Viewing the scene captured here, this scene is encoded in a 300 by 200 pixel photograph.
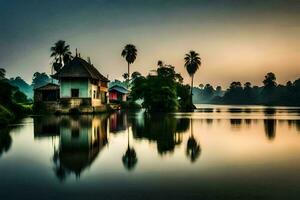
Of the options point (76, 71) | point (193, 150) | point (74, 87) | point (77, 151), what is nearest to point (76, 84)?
point (74, 87)

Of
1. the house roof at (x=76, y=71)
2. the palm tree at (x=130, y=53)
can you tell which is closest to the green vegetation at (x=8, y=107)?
the house roof at (x=76, y=71)

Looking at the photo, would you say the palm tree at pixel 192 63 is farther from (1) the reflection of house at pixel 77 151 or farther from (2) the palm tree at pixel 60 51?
(1) the reflection of house at pixel 77 151

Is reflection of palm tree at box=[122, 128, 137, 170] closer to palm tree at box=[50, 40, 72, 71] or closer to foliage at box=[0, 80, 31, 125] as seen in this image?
Result: foliage at box=[0, 80, 31, 125]

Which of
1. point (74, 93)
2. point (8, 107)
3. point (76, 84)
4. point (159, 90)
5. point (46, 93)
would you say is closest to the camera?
point (8, 107)

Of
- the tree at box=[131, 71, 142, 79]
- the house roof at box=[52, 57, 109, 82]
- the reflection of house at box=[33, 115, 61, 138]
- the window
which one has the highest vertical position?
the tree at box=[131, 71, 142, 79]

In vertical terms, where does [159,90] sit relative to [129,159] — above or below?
above

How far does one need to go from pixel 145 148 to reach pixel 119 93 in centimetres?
8616

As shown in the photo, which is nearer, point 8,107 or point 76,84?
point 8,107

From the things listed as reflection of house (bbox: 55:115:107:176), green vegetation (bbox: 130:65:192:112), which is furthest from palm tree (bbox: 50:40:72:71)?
reflection of house (bbox: 55:115:107:176)

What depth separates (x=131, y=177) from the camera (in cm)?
1198

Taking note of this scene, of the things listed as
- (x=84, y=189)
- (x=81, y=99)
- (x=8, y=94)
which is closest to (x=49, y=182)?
(x=84, y=189)

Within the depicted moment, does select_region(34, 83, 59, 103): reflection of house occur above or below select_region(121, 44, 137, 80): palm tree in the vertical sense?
below

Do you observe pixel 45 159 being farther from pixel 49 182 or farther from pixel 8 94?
pixel 8 94

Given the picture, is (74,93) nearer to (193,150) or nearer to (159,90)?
(159,90)
